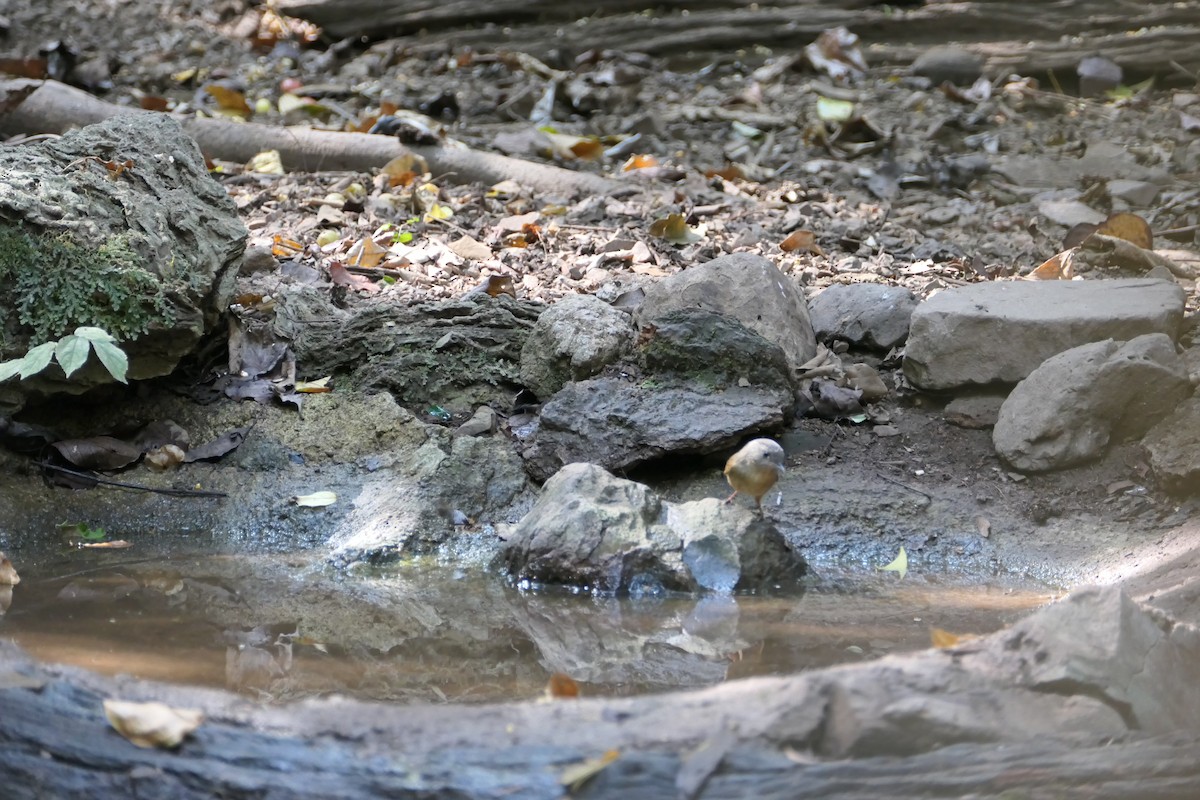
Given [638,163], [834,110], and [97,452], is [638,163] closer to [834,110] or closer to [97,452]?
[834,110]

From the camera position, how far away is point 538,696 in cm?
274

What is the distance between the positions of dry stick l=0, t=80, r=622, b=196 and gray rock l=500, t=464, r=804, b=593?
11.7 ft

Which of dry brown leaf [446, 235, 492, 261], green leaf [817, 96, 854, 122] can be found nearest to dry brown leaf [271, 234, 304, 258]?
dry brown leaf [446, 235, 492, 261]

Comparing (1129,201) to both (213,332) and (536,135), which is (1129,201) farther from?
(213,332)

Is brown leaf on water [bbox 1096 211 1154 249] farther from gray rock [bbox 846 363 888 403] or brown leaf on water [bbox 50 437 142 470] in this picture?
brown leaf on water [bbox 50 437 142 470]

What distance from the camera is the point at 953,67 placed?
8750 millimetres

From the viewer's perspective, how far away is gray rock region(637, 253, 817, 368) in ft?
14.9

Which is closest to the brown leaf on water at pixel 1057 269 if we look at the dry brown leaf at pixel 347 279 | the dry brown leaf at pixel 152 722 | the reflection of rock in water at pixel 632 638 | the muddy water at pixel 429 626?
the muddy water at pixel 429 626

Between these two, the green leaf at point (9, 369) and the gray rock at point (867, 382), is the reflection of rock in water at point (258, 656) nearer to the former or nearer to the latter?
the green leaf at point (9, 369)

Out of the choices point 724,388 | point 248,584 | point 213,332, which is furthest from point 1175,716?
point 213,332

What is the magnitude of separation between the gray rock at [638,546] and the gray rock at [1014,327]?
1.14 m

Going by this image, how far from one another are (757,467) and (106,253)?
221cm

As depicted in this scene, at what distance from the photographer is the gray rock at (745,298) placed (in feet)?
14.9

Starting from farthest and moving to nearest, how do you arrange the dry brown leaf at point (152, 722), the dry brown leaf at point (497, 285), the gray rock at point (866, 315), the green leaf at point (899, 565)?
the dry brown leaf at point (497, 285)
the gray rock at point (866, 315)
the green leaf at point (899, 565)
the dry brown leaf at point (152, 722)
